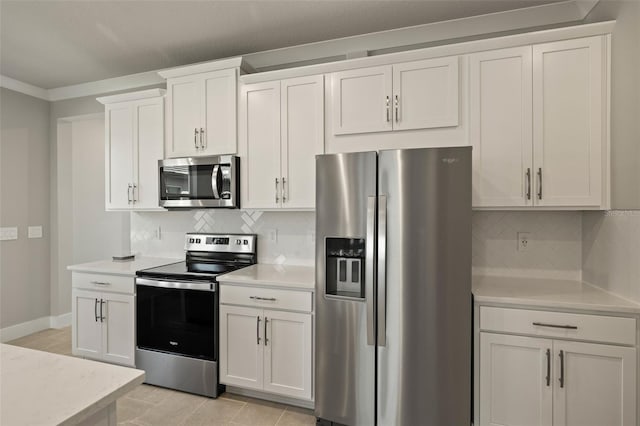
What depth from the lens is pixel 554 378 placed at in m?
1.84

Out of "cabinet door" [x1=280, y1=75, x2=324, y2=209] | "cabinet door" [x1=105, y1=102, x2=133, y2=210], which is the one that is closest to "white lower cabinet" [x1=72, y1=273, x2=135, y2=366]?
"cabinet door" [x1=105, y1=102, x2=133, y2=210]

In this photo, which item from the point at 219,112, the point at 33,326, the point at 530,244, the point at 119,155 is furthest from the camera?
the point at 33,326

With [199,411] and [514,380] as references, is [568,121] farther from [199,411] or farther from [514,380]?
[199,411]

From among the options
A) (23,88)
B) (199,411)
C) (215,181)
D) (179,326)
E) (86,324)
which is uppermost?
(23,88)

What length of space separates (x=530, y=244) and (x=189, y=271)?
2630mm

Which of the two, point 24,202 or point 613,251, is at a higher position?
point 24,202

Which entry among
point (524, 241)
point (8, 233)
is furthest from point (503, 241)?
point (8, 233)

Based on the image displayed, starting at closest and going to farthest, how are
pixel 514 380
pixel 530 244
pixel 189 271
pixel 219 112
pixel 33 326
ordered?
pixel 514 380 < pixel 530 244 < pixel 189 271 < pixel 219 112 < pixel 33 326

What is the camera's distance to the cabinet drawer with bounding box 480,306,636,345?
174 cm

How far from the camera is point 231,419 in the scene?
7.54ft

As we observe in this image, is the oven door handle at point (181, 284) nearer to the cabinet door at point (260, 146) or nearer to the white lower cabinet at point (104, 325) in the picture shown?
the white lower cabinet at point (104, 325)

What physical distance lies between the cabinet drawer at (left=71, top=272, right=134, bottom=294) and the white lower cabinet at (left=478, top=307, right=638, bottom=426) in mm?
2743

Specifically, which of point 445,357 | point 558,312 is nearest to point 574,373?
point 558,312

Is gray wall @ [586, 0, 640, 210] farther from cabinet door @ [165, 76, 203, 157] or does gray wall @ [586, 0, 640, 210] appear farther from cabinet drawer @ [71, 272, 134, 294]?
cabinet drawer @ [71, 272, 134, 294]
